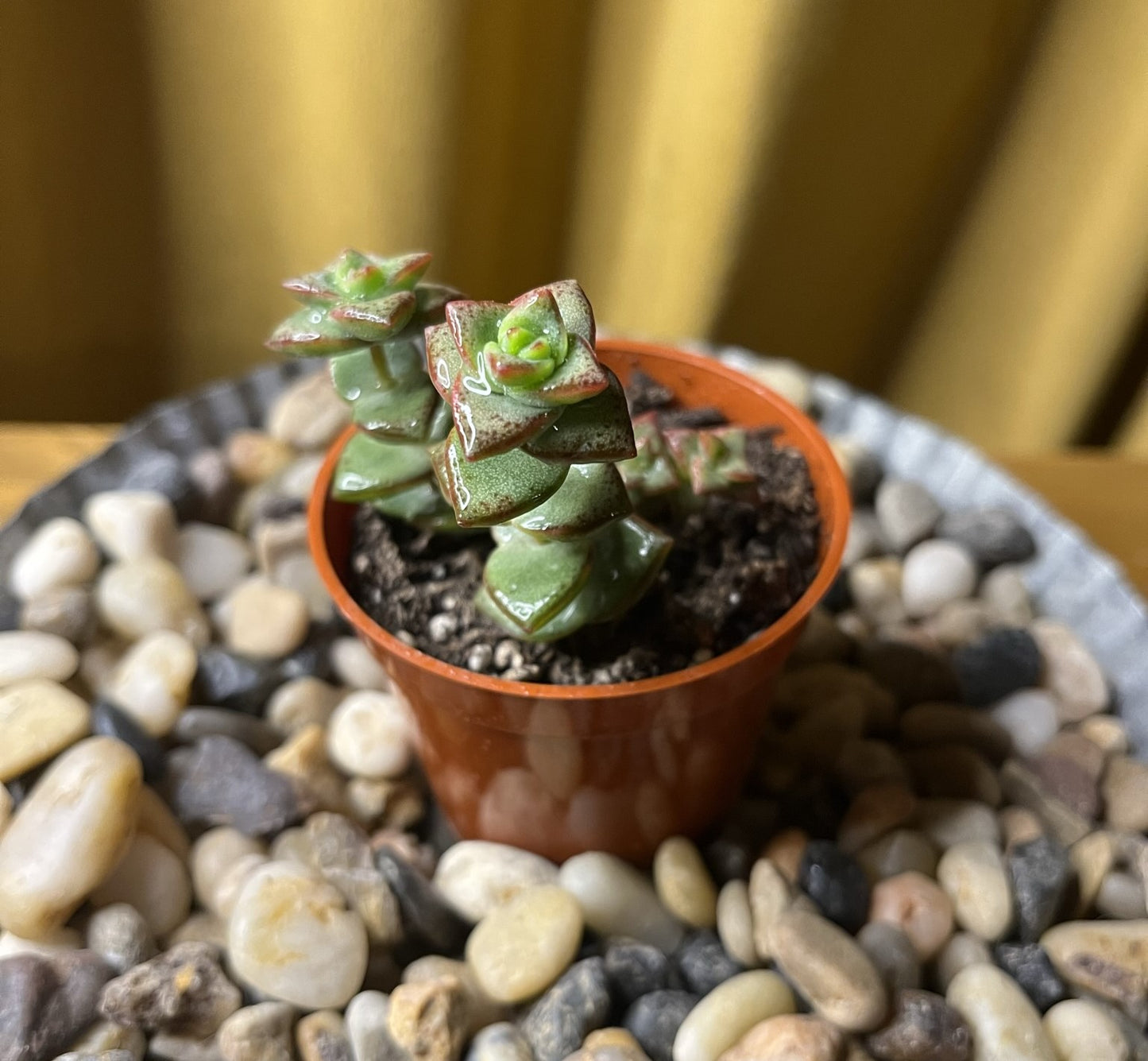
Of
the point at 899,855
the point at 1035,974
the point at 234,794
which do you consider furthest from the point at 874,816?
the point at 234,794

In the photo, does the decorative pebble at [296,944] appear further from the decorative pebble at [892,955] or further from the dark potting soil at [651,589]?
the decorative pebble at [892,955]

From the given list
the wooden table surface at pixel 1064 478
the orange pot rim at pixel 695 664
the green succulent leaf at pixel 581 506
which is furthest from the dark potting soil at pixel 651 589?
the wooden table surface at pixel 1064 478

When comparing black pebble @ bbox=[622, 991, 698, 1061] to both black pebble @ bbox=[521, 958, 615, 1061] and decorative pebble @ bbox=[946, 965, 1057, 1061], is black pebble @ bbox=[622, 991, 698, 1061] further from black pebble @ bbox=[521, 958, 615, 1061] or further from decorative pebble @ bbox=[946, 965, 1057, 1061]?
decorative pebble @ bbox=[946, 965, 1057, 1061]

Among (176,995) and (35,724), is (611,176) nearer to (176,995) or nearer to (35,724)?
(35,724)

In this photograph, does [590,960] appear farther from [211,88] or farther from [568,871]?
→ [211,88]

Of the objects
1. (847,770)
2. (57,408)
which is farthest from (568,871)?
(57,408)

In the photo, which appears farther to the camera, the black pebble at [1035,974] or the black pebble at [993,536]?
the black pebble at [993,536]

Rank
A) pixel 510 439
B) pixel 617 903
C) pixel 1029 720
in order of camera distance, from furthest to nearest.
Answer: pixel 1029 720, pixel 617 903, pixel 510 439
